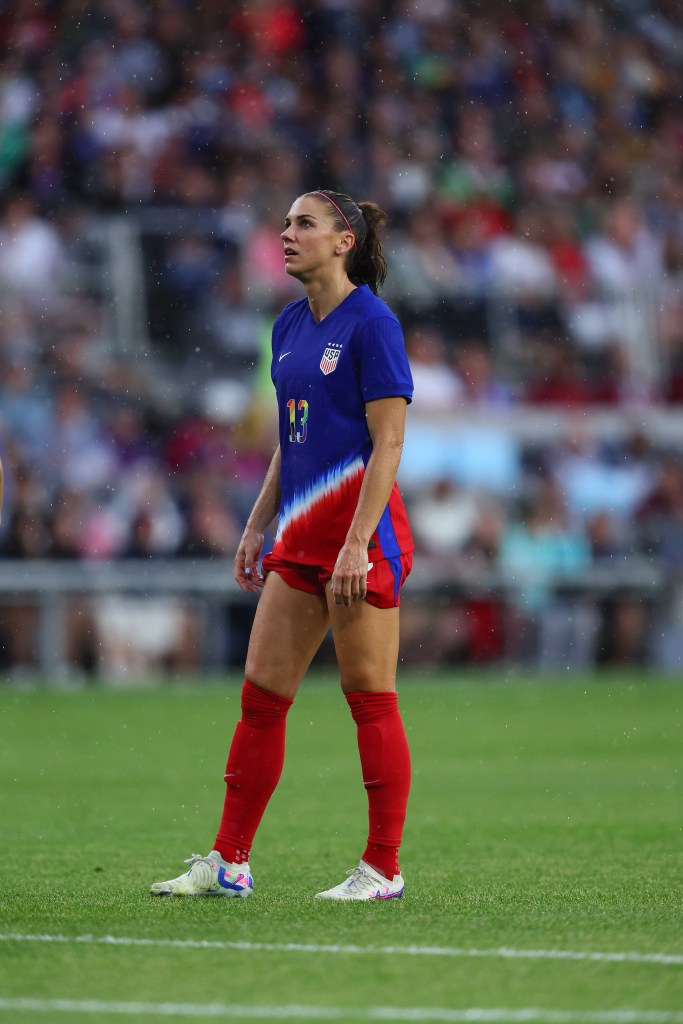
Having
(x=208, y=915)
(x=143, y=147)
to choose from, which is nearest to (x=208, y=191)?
(x=143, y=147)

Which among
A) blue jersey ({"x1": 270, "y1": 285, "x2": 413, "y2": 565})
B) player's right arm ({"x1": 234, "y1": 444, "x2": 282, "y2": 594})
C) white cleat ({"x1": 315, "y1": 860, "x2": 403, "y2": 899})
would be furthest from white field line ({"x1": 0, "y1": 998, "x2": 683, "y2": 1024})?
player's right arm ({"x1": 234, "y1": 444, "x2": 282, "y2": 594})

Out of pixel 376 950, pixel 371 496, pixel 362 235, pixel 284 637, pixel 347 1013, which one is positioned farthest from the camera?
pixel 362 235

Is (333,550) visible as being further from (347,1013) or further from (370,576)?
(347,1013)

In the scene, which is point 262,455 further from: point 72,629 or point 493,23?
point 493,23

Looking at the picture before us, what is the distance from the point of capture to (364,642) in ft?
19.5

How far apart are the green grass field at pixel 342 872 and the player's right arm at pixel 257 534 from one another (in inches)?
42.9

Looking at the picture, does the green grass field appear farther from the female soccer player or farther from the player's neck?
the player's neck

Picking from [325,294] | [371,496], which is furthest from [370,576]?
[325,294]

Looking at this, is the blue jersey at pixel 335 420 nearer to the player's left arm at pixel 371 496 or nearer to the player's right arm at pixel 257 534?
the player's left arm at pixel 371 496

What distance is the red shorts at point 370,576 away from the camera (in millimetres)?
5945

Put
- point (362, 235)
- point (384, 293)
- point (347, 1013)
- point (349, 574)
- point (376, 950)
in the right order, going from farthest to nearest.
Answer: point (384, 293) → point (362, 235) → point (349, 574) → point (376, 950) → point (347, 1013)

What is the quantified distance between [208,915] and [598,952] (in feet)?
4.27

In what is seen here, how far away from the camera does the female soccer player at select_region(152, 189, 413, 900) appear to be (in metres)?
5.91

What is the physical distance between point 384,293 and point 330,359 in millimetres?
11973
